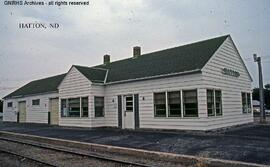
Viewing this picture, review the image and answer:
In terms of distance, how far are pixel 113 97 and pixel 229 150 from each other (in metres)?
11.2

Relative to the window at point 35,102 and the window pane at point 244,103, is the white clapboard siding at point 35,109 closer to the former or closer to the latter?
the window at point 35,102

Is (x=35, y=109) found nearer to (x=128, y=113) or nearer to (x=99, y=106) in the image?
(x=99, y=106)

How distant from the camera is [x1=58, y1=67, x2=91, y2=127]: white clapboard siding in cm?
2040

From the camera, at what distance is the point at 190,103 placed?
1541 centimetres

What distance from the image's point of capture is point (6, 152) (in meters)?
11.9

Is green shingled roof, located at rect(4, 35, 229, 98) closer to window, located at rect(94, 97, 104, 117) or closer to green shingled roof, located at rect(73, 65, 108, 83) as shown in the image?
green shingled roof, located at rect(73, 65, 108, 83)

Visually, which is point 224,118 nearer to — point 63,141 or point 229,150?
point 229,150

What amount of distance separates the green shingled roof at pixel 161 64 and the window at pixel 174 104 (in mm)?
1292

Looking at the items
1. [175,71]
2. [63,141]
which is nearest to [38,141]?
[63,141]

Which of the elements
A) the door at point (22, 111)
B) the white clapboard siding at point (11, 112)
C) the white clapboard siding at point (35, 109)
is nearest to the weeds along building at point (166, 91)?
the white clapboard siding at point (35, 109)

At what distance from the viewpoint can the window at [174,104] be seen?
15906 millimetres

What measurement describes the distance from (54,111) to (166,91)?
1309 centimetres

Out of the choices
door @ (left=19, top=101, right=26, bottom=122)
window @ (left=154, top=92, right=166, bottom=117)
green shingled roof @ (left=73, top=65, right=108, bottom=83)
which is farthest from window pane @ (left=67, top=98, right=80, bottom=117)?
door @ (left=19, top=101, right=26, bottom=122)

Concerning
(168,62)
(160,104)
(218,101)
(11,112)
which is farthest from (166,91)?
(11,112)
